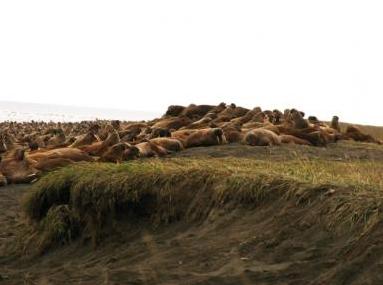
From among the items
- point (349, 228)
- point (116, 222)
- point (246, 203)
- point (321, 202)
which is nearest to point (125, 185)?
point (116, 222)

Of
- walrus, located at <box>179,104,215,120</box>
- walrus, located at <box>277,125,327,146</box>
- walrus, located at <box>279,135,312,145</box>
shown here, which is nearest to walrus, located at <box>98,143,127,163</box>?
walrus, located at <box>279,135,312,145</box>

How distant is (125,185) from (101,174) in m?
0.57

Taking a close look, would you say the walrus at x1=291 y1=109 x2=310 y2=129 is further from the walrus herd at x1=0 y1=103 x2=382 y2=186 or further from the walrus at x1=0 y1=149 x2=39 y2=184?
the walrus at x1=0 y1=149 x2=39 y2=184

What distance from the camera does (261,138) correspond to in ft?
52.6

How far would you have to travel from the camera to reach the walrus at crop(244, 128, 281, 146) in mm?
15966

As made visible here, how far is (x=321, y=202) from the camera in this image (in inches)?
274

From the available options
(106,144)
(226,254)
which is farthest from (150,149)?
(226,254)

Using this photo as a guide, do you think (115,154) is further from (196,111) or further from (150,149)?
(196,111)

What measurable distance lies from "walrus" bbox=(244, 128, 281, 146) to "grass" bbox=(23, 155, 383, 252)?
5.69 m

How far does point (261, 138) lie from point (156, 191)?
758 centimetres

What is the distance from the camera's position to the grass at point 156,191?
Answer: 7.79m

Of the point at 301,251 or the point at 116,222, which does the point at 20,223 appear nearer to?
the point at 116,222

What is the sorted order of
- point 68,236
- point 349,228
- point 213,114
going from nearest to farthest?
point 349,228, point 68,236, point 213,114

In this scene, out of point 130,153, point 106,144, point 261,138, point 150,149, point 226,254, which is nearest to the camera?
point 226,254
